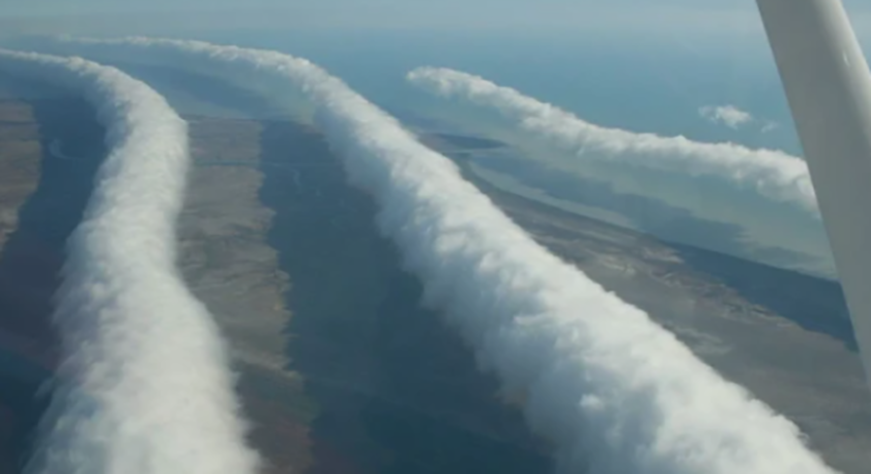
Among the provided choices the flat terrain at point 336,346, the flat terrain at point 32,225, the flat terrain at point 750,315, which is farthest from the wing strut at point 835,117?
the flat terrain at point 750,315

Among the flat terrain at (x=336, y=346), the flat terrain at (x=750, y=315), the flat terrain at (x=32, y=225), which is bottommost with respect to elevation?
the flat terrain at (x=32, y=225)

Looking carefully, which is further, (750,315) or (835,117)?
(750,315)

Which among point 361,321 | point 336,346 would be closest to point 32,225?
point 361,321

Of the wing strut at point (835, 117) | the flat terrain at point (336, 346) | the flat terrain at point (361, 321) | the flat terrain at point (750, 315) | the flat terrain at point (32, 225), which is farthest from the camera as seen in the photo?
the flat terrain at point (750, 315)

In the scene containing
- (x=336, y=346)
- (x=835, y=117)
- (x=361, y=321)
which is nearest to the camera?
(x=835, y=117)

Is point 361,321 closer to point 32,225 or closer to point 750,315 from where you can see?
point 750,315

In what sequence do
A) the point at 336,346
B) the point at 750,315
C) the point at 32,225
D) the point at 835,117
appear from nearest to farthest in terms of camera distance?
the point at 835,117
the point at 336,346
the point at 750,315
the point at 32,225

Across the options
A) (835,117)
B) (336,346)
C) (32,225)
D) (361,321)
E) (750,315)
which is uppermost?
(835,117)

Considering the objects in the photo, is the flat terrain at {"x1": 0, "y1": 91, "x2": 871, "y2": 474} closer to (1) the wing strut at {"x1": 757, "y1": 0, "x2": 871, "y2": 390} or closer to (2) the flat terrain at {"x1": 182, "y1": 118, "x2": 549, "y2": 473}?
(2) the flat terrain at {"x1": 182, "y1": 118, "x2": 549, "y2": 473}

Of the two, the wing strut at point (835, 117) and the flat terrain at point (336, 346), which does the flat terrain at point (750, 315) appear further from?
the wing strut at point (835, 117)

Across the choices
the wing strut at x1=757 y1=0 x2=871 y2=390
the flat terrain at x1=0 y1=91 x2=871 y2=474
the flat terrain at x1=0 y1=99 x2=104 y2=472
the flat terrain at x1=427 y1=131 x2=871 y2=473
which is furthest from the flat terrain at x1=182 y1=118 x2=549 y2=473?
the wing strut at x1=757 y1=0 x2=871 y2=390

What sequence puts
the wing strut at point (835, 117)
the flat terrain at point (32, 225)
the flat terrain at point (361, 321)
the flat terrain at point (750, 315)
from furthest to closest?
the flat terrain at point (750, 315) → the flat terrain at point (32, 225) → the flat terrain at point (361, 321) → the wing strut at point (835, 117)

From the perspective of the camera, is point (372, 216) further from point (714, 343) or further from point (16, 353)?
point (16, 353)
